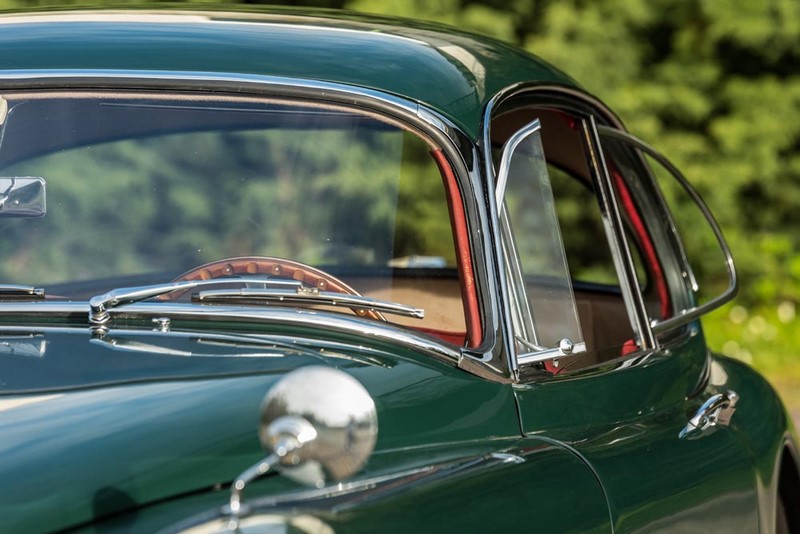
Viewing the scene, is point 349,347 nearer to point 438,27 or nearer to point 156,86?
point 156,86

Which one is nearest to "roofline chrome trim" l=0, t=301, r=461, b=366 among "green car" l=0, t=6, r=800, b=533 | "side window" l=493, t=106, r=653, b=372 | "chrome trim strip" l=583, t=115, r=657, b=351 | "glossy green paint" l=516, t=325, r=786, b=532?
"green car" l=0, t=6, r=800, b=533

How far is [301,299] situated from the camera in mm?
2199

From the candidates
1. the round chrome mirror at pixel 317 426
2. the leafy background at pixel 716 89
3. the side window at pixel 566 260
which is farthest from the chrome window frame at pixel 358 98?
the leafy background at pixel 716 89

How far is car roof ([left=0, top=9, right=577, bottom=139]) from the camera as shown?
7.81 ft

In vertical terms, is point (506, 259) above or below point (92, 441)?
above

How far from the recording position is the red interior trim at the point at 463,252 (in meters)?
2.26

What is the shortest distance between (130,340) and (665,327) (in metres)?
1.42

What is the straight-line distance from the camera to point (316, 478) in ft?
4.79

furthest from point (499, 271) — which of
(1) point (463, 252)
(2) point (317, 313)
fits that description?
(2) point (317, 313)

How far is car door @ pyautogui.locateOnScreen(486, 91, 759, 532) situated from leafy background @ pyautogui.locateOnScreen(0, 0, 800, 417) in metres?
4.70

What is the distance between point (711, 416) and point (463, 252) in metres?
0.80

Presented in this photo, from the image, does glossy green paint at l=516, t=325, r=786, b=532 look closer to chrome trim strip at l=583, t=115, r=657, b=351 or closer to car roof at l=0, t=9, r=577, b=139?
chrome trim strip at l=583, t=115, r=657, b=351

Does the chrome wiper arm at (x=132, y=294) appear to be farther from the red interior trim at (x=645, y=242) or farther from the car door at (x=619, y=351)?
the red interior trim at (x=645, y=242)

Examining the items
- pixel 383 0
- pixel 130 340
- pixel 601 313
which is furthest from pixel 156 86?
pixel 383 0
